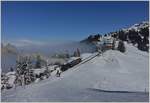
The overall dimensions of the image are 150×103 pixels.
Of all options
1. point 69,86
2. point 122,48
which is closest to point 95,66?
point 69,86

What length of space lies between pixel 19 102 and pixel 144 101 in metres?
11.8

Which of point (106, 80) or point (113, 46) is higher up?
point (113, 46)

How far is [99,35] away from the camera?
16550 cm

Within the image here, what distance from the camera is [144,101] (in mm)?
29422

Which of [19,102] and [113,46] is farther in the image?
[113,46]

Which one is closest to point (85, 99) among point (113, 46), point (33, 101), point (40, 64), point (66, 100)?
point (66, 100)

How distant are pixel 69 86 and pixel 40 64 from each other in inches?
4611

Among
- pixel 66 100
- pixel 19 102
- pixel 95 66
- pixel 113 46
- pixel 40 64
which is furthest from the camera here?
pixel 40 64

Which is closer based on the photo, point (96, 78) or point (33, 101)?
point (33, 101)

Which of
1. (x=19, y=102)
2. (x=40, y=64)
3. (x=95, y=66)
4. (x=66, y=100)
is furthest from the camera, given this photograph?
(x=40, y=64)

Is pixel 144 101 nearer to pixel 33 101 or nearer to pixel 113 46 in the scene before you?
pixel 33 101

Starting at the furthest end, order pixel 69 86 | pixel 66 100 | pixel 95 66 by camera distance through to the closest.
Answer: pixel 95 66, pixel 69 86, pixel 66 100

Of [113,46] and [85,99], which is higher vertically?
[113,46]

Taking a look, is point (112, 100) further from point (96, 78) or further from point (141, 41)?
point (141, 41)
